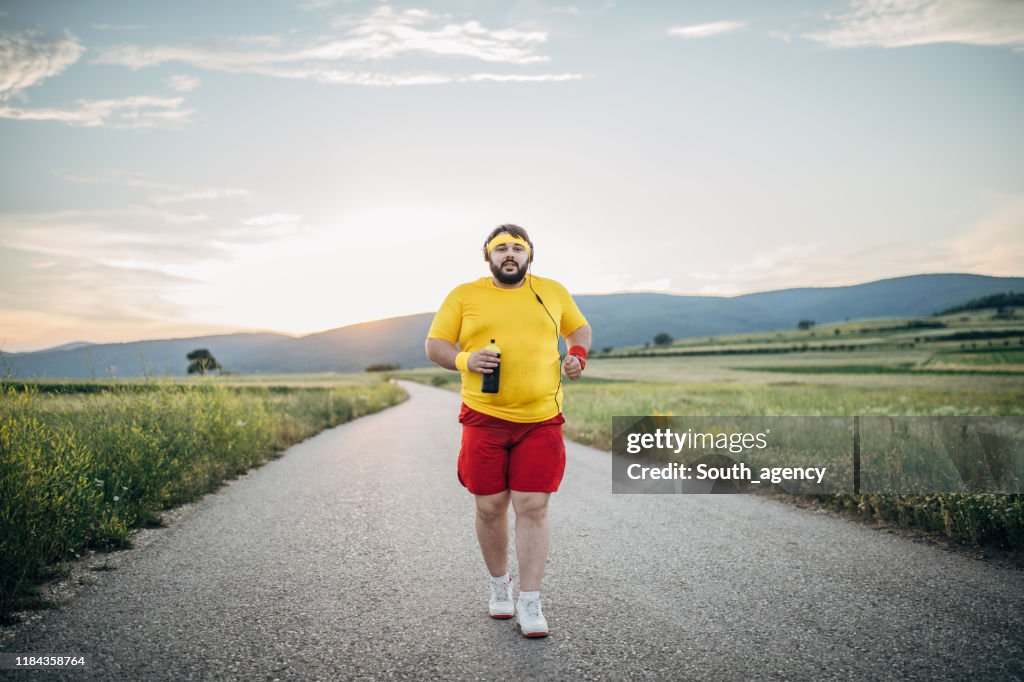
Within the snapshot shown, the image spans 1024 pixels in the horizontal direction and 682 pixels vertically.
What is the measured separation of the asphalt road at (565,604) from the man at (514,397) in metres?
0.57

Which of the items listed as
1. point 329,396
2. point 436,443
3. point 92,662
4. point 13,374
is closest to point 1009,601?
point 92,662

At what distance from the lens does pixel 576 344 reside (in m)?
4.12

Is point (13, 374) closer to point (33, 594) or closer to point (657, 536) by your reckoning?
point (33, 594)

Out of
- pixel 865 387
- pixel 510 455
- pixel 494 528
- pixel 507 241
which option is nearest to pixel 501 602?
pixel 494 528

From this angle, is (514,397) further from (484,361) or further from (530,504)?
(530,504)

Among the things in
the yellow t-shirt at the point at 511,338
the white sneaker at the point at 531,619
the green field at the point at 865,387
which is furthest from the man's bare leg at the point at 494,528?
the green field at the point at 865,387

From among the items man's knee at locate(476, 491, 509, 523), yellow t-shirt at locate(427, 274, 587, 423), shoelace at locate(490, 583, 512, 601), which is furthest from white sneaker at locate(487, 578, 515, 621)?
yellow t-shirt at locate(427, 274, 587, 423)

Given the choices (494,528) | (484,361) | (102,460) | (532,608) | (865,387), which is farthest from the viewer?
(865,387)

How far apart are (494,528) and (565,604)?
75cm

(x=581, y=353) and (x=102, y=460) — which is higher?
(x=581, y=353)

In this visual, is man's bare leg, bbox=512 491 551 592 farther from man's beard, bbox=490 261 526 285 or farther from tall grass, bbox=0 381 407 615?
tall grass, bbox=0 381 407 615

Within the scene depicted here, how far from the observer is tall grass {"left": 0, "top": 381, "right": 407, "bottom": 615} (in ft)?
16.0

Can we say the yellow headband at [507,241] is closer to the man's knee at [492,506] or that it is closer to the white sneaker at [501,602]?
the man's knee at [492,506]

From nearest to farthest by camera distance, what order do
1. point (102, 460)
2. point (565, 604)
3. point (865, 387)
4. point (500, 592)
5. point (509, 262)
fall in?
point (509, 262) < point (500, 592) < point (565, 604) < point (102, 460) < point (865, 387)
